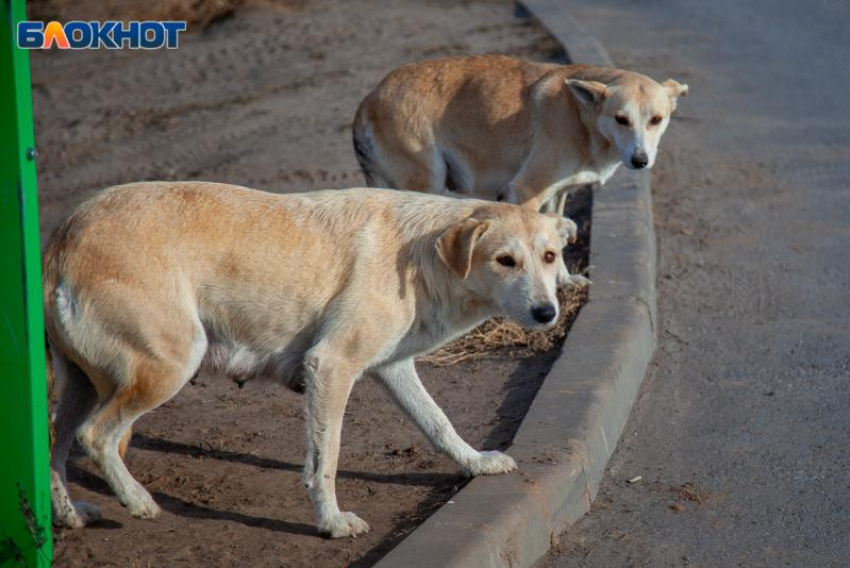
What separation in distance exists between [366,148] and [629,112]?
1673mm

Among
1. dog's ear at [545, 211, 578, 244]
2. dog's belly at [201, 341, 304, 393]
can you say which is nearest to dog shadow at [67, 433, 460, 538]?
dog's belly at [201, 341, 304, 393]

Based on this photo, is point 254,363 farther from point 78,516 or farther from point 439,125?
point 439,125

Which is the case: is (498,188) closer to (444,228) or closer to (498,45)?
(444,228)

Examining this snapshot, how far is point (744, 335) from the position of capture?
21.8ft

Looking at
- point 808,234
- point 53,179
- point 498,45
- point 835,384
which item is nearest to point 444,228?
point 835,384

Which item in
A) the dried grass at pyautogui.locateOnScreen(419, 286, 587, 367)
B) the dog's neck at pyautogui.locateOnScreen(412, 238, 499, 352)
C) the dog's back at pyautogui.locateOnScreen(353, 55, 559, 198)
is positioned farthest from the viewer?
the dog's back at pyautogui.locateOnScreen(353, 55, 559, 198)

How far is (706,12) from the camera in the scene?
1478 cm

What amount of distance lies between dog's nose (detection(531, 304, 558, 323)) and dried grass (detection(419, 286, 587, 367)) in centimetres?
172

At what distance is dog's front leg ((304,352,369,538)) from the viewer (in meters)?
4.64

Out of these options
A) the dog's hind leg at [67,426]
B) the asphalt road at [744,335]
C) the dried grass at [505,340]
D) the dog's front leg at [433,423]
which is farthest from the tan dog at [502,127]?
the dog's hind leg at [67,426]

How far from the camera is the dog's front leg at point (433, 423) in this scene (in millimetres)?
4918

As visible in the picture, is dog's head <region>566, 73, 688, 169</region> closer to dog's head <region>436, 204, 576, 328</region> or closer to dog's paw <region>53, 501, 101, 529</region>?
dog's head <region>436, 204, 576, 328</region>

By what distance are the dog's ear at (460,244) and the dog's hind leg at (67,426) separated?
1503mm

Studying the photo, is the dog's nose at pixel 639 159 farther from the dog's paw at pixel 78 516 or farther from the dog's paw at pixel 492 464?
the dog's paw at pixel 78 516
